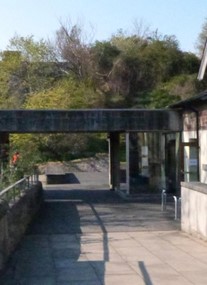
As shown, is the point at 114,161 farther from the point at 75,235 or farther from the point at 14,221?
the point at 14,221

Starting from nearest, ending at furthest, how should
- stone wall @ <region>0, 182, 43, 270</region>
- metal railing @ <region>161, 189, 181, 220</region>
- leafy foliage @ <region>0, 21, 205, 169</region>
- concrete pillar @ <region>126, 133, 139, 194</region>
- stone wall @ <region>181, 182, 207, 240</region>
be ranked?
stone wall @ <region>0, 182, 43, 270</region>
stone wall @ <region>181, 182, 207, 240</region>
metal railing @ <region>161, 189, 181, 220</region>
concrete pillar @ <region>126, 133, 139, 194</region>
leafy foliage @ <region>0, 21, 205, 169</region>

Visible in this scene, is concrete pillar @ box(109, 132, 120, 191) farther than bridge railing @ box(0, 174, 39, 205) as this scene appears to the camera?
Yes

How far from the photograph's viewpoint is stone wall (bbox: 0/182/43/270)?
11.0 m

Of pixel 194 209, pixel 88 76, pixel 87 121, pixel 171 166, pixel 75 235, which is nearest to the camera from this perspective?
pixel 194 209

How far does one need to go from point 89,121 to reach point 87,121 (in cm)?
7

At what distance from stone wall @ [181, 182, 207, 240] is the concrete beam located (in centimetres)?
1026

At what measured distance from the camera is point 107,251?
12.7 m

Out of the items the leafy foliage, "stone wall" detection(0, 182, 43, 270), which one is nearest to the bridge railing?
"stone wall" detection(0, 182, 43, 270)

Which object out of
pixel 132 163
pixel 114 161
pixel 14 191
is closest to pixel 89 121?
pixel 132 163

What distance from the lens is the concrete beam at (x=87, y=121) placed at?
2538 centimetres

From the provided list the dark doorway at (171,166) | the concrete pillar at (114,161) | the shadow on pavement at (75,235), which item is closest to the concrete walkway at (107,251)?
the shadow on pavement at (75,235)

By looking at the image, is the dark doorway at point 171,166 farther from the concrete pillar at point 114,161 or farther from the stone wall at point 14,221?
the stone wall at point 14,221

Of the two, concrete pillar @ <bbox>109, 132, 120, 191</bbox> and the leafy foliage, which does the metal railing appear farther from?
the leafy foliage

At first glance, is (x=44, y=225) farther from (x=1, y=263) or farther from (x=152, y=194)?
(x=152, y=194)
